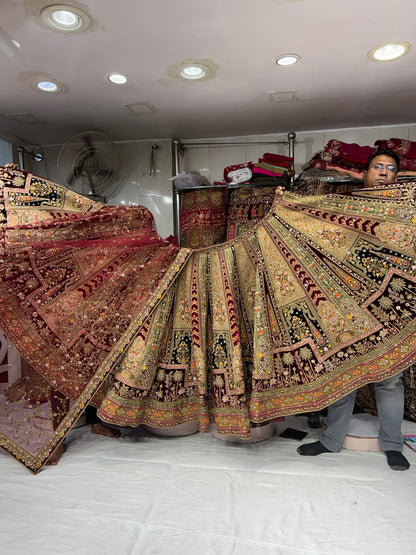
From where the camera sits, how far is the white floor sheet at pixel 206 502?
1165mm

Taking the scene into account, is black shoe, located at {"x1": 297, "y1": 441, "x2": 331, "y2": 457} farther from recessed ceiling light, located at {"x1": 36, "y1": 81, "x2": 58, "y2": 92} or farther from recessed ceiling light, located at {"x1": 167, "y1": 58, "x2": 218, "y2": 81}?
recessed ceiling light, located at {"x1": 36, "y1": 81, "x2": 58, "y2": 92}

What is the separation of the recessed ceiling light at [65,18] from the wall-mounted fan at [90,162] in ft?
4.50

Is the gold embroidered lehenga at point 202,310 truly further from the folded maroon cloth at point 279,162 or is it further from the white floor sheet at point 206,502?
the folded maroon cloth at point 279,162

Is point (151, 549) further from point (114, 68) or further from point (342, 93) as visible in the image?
point (342, 93)

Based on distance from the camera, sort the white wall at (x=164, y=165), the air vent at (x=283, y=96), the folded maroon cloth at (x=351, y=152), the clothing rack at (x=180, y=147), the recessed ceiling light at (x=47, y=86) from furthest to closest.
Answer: the white wall at (x=164, y=165) → the clothing rack at (x=180, y=147) → the folded maroon cloth at (x=351, y=152) → the air vent at (x=283, y=96) → the recessed ceiling light at (x=47, y=86)

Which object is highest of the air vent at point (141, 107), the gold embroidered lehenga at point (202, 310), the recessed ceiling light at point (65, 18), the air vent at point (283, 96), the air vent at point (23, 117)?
the recessed ceiling light at point (65, 18)

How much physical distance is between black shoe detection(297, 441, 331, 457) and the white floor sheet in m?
0.03

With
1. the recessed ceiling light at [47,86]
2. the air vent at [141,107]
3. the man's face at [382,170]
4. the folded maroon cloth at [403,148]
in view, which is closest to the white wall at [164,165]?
the air vent at [141,107]

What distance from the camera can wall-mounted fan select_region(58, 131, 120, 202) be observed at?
3314 mm

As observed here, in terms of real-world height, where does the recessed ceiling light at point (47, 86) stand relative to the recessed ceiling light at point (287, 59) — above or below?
above

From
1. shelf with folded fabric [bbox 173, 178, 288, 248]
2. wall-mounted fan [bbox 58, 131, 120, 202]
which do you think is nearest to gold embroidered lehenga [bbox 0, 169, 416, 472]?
shelf with folded fabric [bbox 173, 178, 288, 248]

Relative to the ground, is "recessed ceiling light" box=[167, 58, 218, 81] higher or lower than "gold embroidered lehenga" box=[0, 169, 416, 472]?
higher

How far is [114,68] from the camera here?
7.54 ft

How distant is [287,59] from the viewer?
7.20 ft
